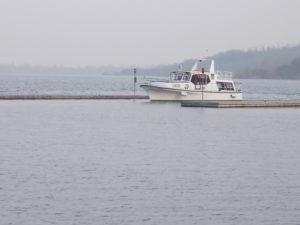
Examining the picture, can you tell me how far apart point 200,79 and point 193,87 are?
116cm

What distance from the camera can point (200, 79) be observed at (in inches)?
3268

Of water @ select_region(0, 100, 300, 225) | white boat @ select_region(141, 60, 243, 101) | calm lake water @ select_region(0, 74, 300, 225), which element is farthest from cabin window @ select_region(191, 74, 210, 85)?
water @ select_region(0, 100, 300, 225)

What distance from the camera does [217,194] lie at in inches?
1117

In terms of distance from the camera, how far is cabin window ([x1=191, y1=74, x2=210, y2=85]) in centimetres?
8300

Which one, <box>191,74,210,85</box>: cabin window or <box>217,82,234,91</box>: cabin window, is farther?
<box>217,82,234,91</box>: cabin window

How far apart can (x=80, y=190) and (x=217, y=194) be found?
512 centimetres

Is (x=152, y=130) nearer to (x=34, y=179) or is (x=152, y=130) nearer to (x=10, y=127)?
(x=10, y=127)

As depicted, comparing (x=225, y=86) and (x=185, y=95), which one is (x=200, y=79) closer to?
(x=185, y=95)

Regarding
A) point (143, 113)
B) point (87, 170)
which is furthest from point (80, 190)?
point (143, 113)

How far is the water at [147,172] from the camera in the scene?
25.0m

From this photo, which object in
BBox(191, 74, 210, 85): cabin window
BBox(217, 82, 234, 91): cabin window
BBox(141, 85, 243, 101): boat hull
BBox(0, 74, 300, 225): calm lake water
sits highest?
BBox(191, 74, 210, 85): cabin window

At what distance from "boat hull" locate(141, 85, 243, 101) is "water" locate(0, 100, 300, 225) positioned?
20712 mm

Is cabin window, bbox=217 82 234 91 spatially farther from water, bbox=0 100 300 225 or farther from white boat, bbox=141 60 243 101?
water, bbox=0 100 300 225

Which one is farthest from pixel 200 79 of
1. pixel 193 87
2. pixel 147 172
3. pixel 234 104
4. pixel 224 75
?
pixel 147 172
